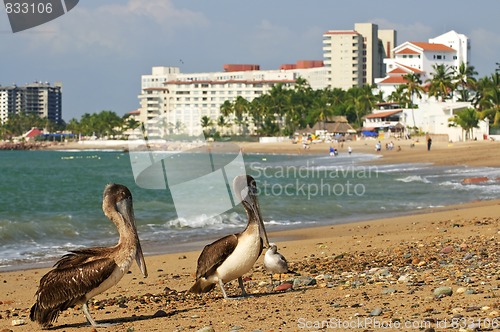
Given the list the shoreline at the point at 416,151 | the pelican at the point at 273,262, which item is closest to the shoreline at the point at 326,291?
the pelican at the point at 273,262

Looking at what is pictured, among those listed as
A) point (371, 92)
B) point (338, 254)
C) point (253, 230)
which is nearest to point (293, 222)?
point (338, 254)

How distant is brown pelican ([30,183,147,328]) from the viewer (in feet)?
25.8

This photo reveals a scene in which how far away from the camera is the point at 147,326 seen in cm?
802

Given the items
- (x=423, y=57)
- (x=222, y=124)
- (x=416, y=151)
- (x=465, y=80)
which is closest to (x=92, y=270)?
(x=416, y=151)

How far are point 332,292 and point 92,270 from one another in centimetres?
263

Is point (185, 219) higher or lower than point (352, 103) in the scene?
lower

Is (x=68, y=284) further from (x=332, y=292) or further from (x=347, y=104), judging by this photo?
(x=347, y=104)

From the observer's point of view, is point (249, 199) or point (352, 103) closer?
point (249, 199)

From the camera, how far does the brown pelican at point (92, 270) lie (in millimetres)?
7879

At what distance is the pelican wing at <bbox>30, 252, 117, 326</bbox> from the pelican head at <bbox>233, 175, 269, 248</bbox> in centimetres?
182

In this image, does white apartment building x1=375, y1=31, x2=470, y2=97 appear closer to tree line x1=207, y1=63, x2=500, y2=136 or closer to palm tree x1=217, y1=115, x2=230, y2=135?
tree line x1=207, y1=63, x2=500, y2=136

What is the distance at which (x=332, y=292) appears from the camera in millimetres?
9031

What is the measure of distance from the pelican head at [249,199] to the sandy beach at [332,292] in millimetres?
796

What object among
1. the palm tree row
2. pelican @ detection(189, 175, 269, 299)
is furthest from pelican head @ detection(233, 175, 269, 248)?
the palm tree row
